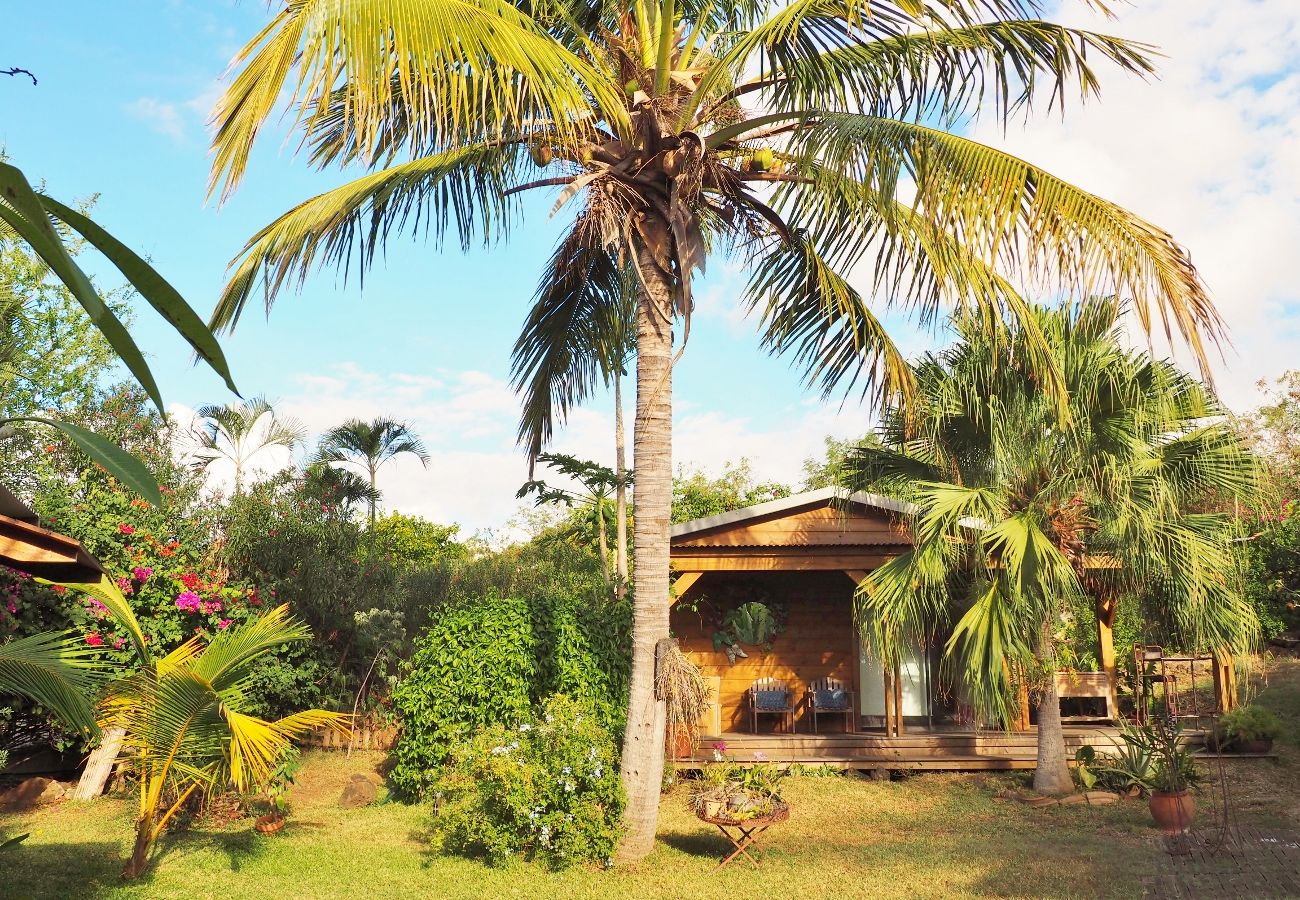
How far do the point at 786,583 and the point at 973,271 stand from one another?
29.2 ft

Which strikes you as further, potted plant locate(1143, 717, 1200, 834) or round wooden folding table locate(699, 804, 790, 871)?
potted plant locate(1143, 717, 1200, 834)

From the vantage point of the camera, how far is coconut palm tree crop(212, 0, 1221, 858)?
6.01m

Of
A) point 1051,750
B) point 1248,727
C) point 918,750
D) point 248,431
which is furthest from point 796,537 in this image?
point 248,431

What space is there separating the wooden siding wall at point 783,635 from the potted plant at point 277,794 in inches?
270

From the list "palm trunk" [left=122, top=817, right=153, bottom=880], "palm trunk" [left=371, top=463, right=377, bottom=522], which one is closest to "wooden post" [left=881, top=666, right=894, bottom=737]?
"palm trunk" [left=122, top=817, right=153, bottom=880]

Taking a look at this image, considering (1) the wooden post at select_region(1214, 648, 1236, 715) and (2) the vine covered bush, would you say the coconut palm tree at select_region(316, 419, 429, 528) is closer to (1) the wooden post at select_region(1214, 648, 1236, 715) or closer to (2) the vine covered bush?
(2) the vine covered bush

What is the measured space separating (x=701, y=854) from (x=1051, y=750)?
16.7 feet

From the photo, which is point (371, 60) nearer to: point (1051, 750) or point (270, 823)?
point (270, 823)

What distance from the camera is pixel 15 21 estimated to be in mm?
1955

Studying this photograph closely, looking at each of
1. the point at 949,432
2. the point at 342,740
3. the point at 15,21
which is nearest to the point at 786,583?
the point at 949,432

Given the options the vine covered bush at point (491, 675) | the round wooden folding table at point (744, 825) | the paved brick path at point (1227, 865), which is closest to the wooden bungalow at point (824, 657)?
the vine covered bush at point (491, 675)

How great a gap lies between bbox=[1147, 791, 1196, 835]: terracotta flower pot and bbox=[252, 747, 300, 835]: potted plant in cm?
876

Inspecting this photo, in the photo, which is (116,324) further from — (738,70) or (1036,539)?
(1036,539)

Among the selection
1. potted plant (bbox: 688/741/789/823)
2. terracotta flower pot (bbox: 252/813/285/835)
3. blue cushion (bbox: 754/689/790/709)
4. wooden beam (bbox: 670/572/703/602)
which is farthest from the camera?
blue cushion (bbox: 754/689/790/709)
